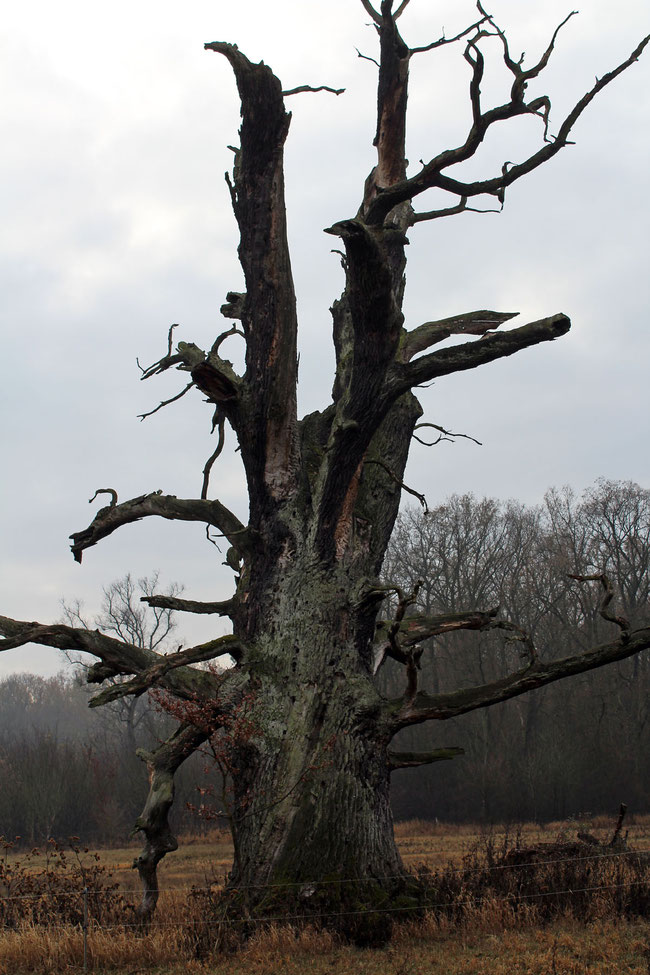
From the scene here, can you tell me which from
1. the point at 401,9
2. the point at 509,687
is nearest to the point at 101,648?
the point at 509,687

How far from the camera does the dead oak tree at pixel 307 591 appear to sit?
338 inches

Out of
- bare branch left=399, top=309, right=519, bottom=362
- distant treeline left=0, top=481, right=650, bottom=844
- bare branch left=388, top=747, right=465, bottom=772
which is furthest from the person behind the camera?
distant treeline left=0, top=481, right=650, bottom=844

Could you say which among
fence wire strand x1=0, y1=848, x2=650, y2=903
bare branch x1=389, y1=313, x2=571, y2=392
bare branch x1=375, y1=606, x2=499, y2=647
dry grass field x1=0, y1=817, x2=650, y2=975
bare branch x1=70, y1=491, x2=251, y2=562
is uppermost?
bare branch x1=389, y1=313, x2=571, y2=392

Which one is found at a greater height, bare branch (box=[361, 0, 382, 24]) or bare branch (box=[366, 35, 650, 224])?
bare branch (box=[361, 0, 382, 24])

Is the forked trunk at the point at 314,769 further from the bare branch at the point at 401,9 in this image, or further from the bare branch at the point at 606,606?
the bare branch at the point at 401,9

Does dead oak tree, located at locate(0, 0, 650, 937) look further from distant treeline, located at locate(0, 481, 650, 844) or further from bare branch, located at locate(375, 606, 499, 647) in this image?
distant treeline, located at locate(0, 481, 650, 844)

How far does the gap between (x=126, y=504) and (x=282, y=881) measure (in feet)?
15.2

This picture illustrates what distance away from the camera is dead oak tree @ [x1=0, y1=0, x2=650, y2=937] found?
338 inches

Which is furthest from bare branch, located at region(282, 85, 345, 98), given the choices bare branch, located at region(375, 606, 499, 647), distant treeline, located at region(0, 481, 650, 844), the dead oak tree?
distant treeline, located at region(0, 481, 650, 844)

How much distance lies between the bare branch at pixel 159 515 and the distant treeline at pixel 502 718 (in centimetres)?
1964

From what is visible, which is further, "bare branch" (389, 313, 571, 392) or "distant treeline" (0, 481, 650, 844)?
"distant treeline" (0, 481, 650, 844)

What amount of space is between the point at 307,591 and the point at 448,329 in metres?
3.98

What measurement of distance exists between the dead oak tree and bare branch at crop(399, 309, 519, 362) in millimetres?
49

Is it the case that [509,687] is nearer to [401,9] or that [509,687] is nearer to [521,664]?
[401,9]
